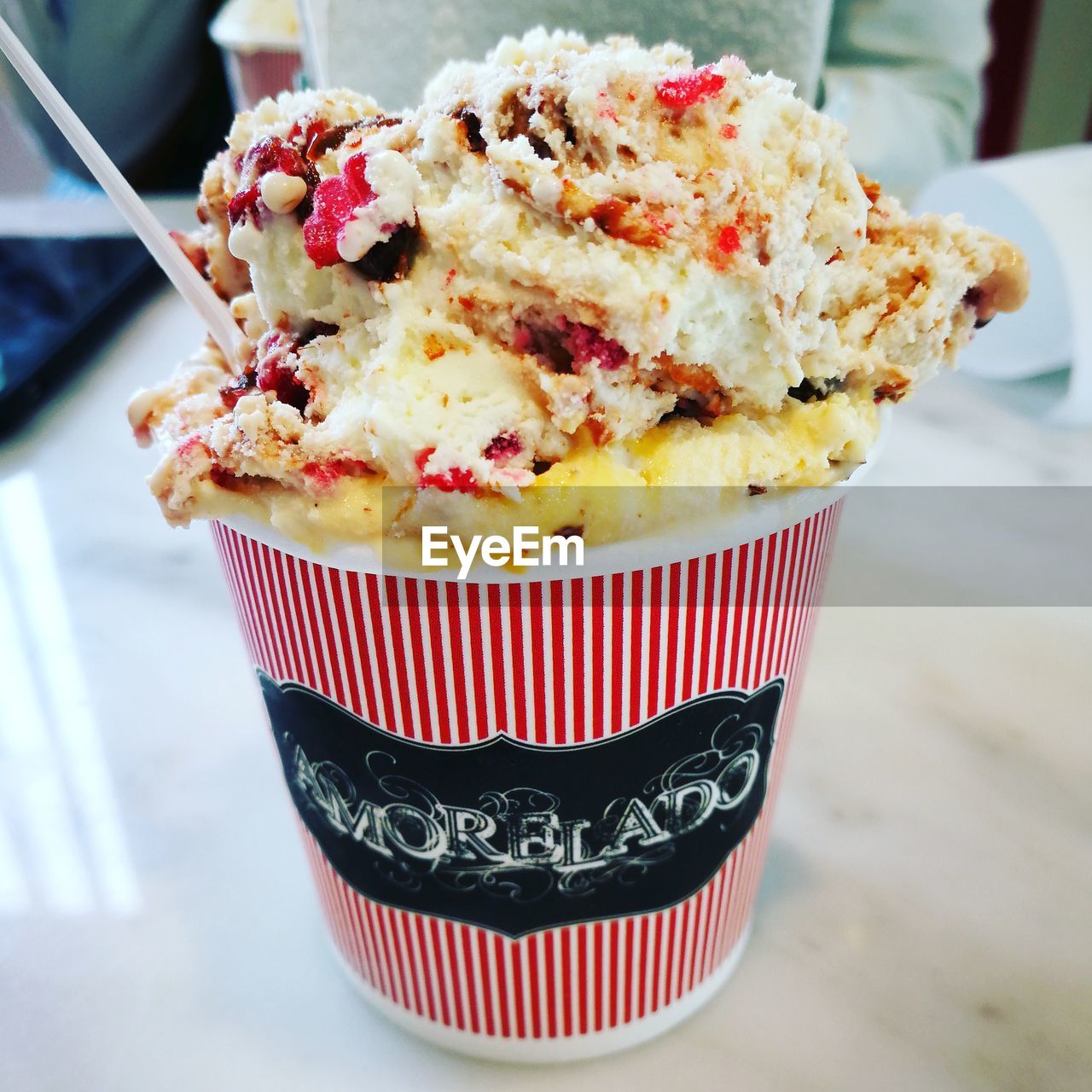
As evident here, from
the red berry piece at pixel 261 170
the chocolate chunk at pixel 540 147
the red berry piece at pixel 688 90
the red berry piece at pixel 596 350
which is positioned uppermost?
the red berry piece at pixel 688 90

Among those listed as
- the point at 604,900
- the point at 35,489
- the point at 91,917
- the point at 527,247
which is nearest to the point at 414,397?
the point at 527,247

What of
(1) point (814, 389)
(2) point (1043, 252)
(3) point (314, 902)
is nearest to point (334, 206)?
(1) point (814, 389)

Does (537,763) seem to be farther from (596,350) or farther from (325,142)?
(325,142)

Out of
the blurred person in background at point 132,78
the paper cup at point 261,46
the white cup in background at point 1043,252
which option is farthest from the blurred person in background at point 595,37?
the paper cup at point 261,46

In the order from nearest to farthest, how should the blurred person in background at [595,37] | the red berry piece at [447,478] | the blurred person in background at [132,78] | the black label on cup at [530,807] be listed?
the red berry piece at [447,478] < the black label on cup at [530,807] < the blurred person in background at [595,37] < the blurred person in background at [132,78]

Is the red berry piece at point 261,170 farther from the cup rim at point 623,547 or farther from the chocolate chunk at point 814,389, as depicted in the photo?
the chocolate chunk at point 814,389

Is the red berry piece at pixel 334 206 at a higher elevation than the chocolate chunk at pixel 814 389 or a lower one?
higher

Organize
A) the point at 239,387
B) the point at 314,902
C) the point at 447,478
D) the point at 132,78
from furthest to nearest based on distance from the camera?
the point at 132,78 < the point at 314,902 < the point at 239,387 < the point at 447,478
